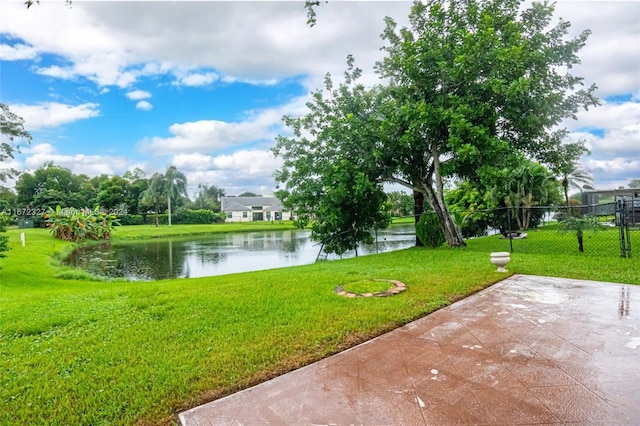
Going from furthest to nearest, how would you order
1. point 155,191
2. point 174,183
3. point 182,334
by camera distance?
1. point 174,183
2. point 155,191
3. point 182,334

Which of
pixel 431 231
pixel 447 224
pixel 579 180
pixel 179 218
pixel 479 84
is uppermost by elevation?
pixel 479 84

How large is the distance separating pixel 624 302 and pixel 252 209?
181ft

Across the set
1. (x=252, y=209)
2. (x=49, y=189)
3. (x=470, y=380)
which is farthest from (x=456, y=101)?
(x=252, y=209)

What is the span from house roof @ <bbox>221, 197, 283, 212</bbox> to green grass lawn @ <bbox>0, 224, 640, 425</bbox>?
2013 inches

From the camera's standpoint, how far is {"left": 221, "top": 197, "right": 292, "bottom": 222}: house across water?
5592 cm

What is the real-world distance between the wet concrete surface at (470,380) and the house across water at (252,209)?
5213 cm

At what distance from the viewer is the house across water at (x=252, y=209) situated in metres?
55.9

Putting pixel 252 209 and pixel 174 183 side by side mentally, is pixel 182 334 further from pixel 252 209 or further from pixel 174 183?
pixel 252 209

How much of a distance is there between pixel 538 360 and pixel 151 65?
539 inches

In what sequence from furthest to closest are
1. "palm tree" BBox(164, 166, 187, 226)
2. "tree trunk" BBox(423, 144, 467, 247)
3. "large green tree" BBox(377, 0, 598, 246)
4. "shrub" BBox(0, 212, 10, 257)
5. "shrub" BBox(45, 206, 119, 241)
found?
"palm tree" BBox(164, 166, 187, 226) < "shrub" BBox(45, 206, 119, 241) < "tree trunk" BBox(423, 144, 467, 247) < "shrub" BBox(0, 212, 10, 257) < "large green tree" BBox(377, 0, 598, 246)

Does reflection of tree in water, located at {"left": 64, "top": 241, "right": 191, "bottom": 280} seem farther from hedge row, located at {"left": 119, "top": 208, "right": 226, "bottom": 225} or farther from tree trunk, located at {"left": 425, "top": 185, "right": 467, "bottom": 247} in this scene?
hedge row, located at {"left": 119, "top": 208, "right": 226, "bottom": 225}

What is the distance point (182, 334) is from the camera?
3582 mm

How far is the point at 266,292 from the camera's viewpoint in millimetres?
5430

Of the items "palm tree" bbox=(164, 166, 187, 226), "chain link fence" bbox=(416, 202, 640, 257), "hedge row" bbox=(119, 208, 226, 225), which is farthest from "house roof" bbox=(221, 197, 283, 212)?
"chain link fence" bbox=(416, 202, 640, 257)
